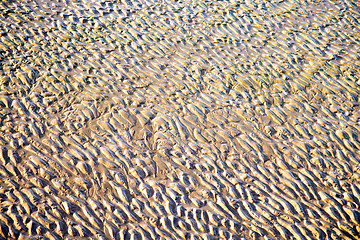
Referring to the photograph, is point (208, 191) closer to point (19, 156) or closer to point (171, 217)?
point (171, 217)

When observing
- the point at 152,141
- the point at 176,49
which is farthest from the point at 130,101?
the point at 176,49

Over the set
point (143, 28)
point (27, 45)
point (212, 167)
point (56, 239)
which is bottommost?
point (56, 239)

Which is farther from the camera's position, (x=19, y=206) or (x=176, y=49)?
(x=176, y=49)

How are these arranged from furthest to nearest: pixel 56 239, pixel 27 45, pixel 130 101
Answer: pixel 27 45 → pixel 130 101 → pixel 56 239

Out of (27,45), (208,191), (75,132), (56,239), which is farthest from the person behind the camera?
(27,45)

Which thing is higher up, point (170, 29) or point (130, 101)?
point (170, 29)

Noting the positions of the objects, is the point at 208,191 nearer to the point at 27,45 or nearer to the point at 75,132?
the point at 75,132
